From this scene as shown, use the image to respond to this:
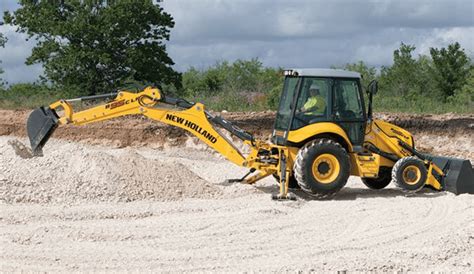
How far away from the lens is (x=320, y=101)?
11.2m

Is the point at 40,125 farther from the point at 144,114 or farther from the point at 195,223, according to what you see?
the point at 195,223

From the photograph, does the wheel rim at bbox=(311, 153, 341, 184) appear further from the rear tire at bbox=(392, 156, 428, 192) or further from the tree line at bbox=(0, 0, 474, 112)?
the tree line at bbox=(0, 0, 474, 112)

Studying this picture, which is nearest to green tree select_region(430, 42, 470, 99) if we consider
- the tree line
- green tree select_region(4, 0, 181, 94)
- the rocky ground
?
the tree line

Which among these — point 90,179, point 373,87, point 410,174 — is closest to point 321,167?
point 373,87

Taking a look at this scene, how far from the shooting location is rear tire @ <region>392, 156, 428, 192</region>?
11.5 meters

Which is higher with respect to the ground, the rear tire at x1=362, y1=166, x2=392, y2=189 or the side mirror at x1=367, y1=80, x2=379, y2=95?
the side mirror at x1=367, y1=80, x2=379, y2=95

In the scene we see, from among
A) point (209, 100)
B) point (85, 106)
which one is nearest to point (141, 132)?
point (85, 106)

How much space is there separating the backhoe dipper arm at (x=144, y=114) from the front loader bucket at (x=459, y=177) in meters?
3.36

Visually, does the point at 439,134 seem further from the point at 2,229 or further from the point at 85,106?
the point at 2,229

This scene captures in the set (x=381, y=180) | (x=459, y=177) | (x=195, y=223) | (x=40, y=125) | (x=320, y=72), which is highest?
(x=320, y=72)

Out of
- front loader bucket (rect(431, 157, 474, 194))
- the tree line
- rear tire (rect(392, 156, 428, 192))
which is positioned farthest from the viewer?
the tree line

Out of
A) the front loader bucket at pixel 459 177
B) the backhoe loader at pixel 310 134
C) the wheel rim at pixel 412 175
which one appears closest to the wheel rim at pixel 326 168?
the backhoe loader at pixel 310 134

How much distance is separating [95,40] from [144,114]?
1662cm

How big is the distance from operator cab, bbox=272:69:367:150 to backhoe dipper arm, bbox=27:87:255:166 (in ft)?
2.50
